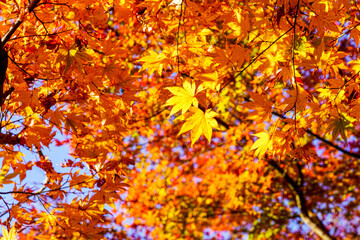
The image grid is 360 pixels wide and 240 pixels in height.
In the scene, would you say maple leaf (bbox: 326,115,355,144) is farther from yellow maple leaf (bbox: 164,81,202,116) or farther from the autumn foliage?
yellow maple leaf (bbox: 164,81,202,116)

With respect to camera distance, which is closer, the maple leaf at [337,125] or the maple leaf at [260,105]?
the maple leaf at [260,105]

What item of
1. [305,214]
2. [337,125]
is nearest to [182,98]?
→ [337,125]

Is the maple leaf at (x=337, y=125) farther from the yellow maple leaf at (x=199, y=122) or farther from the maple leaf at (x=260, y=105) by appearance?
the yellow maple leaf at (x=199, y=122)

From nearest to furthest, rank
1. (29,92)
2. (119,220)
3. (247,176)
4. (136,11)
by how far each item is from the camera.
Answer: (29,92) < (136,11) < (247,176) < (119,220)

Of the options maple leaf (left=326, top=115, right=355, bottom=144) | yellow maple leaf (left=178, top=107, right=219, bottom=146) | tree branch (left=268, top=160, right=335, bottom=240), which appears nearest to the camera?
yellow maple leaf (left=178, top=107, right=219, bottom=146)

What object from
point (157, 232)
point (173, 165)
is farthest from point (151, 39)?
point (157, 232)

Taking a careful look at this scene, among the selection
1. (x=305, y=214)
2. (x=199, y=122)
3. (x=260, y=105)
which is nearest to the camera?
(x=199, y=122)

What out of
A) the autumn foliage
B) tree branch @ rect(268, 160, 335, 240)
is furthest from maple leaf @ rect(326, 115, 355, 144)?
tree branch @ rect(268, 160, 335, 240)


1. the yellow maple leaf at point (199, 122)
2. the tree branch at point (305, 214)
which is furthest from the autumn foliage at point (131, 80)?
the tree branch at point (305, 214)

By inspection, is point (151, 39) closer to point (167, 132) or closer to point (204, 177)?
point (167, 132)

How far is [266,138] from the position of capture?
2.24 meters

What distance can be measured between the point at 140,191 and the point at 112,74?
7177mm

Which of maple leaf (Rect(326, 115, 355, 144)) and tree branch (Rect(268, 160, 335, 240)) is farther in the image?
tree branch (Rect(268, 160, 335, 240))

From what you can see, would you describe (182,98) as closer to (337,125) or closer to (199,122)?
(199,122)
